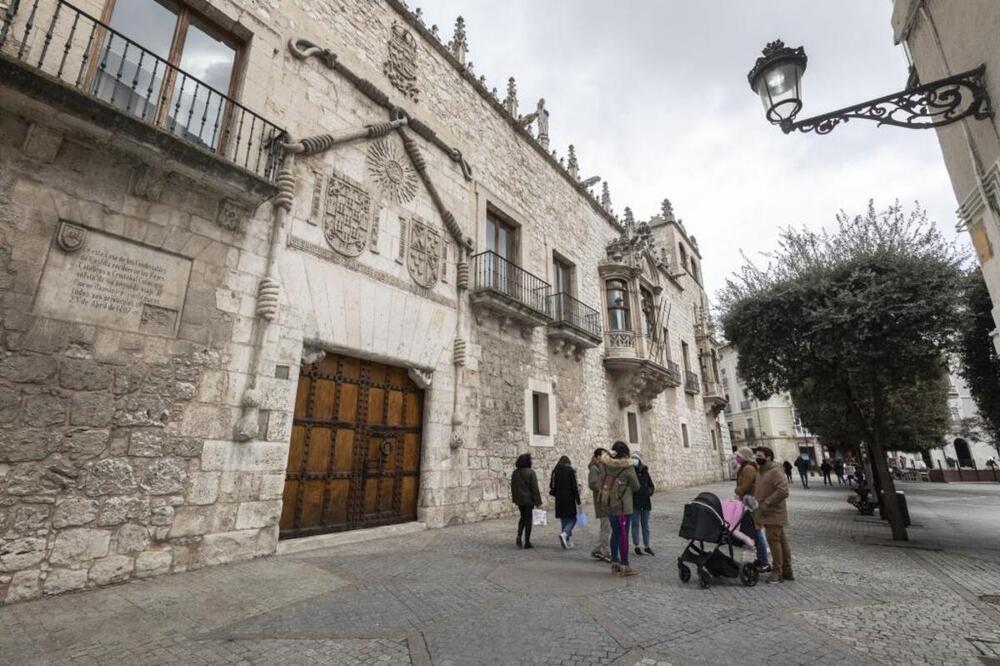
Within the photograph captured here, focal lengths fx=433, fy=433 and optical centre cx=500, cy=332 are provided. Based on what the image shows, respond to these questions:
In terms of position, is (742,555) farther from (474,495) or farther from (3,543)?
(3,543)

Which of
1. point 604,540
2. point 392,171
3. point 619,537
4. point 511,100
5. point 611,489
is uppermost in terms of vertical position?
point 511,100

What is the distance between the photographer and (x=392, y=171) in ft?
24.4

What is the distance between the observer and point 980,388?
7172 mm

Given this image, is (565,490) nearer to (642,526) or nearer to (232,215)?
(642,526)

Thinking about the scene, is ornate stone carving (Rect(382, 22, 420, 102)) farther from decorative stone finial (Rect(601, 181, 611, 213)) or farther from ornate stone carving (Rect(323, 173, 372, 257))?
decorative stone finial (Rect(601, 181, 611, 213))

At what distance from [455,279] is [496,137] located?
15.3 ft

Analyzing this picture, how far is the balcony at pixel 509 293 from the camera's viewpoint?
8438mm

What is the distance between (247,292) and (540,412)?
6.65 m

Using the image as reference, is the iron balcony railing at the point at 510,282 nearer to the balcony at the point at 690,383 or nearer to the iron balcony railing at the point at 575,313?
the iron balcony railing at the point at 575,313

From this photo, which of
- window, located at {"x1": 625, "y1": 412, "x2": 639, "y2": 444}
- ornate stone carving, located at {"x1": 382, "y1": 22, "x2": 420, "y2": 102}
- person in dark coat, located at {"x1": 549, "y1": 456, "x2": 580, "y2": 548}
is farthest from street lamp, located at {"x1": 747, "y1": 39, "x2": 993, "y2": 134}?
window, located at {"x1": 625, "y1": 412, "x2": 639, "y2": 444}

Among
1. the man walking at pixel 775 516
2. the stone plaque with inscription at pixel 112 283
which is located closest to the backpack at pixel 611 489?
the man walking at pixel 775 516

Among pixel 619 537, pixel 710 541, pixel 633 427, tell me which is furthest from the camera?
pixel 633 427

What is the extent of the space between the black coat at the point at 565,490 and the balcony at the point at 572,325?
4.90 meters

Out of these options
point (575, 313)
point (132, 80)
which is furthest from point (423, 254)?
point (575, 313)
